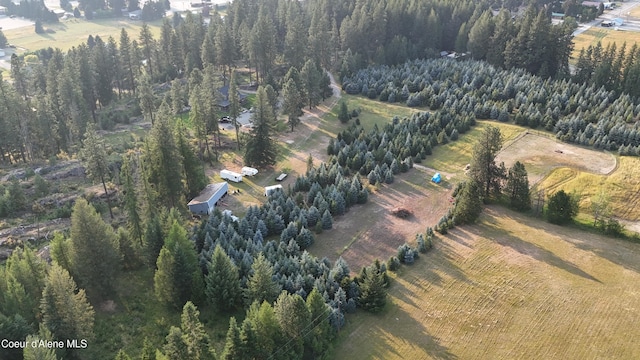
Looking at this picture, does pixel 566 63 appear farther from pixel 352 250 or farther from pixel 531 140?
pixel 352 250

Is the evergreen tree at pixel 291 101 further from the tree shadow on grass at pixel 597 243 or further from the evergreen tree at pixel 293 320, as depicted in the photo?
the evergreen tree at pixel 293 320

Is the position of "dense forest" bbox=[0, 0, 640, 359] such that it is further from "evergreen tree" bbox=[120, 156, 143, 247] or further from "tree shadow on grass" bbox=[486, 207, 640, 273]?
"tree shadow on grass" bbox=[486, 207, 640, 273]

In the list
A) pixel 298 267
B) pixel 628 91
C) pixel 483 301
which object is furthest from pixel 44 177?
pixel 628 91

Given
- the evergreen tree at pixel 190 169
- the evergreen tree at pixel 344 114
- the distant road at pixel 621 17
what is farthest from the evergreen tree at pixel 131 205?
the distant road at pixel 621 17

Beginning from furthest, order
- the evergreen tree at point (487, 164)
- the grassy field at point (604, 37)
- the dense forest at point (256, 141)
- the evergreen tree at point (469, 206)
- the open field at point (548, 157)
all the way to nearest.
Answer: the grassy field at point (604, 37)
the open field at point (548, 157)
the evergreen tree at point (487, 164)
the evergreen tree at point (469, 206)
the dense forest at point (256, 141)

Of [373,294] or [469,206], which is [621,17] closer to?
[469,206]

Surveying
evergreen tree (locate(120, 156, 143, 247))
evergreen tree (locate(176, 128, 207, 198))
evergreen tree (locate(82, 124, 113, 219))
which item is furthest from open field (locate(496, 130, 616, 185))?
evergreen tree (locate(82, 124, 113, 219))
